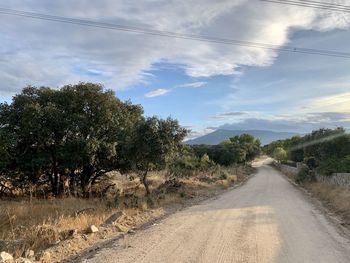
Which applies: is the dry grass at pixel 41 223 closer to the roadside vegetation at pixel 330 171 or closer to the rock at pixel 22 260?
the rock at pixel 22 260

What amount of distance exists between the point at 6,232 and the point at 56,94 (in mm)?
15069

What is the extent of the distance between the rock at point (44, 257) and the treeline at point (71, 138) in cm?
1308

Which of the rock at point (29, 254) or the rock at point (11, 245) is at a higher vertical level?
the rock at point (11, 245)

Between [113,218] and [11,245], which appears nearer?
[11,245]

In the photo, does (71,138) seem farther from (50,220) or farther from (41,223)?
(41,223)

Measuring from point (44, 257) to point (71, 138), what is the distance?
16.3 m

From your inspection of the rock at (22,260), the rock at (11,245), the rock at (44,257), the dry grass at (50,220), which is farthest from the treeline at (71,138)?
the rock at (22,260)

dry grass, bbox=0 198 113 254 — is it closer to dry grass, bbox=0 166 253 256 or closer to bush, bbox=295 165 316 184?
dry grass, bbox=0 166 253 256

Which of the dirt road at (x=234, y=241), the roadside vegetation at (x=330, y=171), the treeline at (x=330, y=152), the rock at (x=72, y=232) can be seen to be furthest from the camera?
the treeline at (x=330, y=152)

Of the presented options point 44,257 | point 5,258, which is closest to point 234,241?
point 44,257

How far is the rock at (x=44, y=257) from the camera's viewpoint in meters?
8.59

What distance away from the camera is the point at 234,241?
35.2 ft

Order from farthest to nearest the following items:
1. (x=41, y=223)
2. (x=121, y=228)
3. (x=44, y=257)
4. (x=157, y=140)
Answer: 1. (x=157, y=140)
2. (x=121, y=228)
3. (x=41, y=223)
4. (x=44, y=257)

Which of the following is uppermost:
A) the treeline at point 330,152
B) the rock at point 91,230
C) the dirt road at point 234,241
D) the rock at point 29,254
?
the treeline at point 330,152
